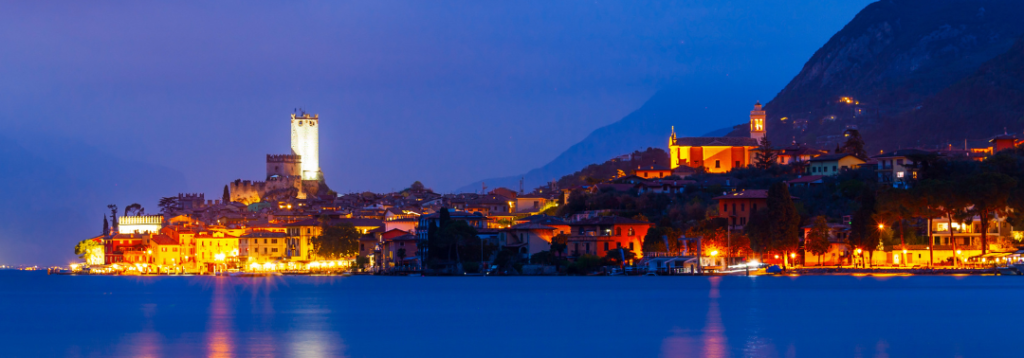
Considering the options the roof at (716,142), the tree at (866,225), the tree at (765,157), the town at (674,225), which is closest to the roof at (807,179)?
the town at (674,225)

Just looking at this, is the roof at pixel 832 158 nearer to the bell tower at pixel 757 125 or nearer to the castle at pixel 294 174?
the bell tower at pixel 757 125

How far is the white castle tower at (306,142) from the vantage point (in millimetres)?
128250

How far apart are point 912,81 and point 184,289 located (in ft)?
408

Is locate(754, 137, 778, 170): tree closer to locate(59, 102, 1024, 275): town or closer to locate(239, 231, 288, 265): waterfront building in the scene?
locate(59, 102, 1024, 275): town

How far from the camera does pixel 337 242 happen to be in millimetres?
82438

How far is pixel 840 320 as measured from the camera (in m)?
33.2

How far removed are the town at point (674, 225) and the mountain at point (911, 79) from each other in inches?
1086

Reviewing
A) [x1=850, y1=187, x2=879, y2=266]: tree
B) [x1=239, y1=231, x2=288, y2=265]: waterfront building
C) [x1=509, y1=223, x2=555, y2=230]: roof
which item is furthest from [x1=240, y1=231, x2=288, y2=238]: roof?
[x1=850, y1=187, x2=879, y2=266]: tree

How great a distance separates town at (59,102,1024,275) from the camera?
59.6 metres

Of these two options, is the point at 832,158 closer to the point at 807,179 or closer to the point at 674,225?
the point at 807,179

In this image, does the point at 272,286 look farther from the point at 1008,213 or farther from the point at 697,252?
the point at 1008,213

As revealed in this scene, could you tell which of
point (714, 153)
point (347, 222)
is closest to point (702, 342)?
point (347, 222)

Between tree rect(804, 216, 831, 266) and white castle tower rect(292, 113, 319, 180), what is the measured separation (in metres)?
77.5

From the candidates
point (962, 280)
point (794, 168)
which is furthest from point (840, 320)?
point (794, 168)
